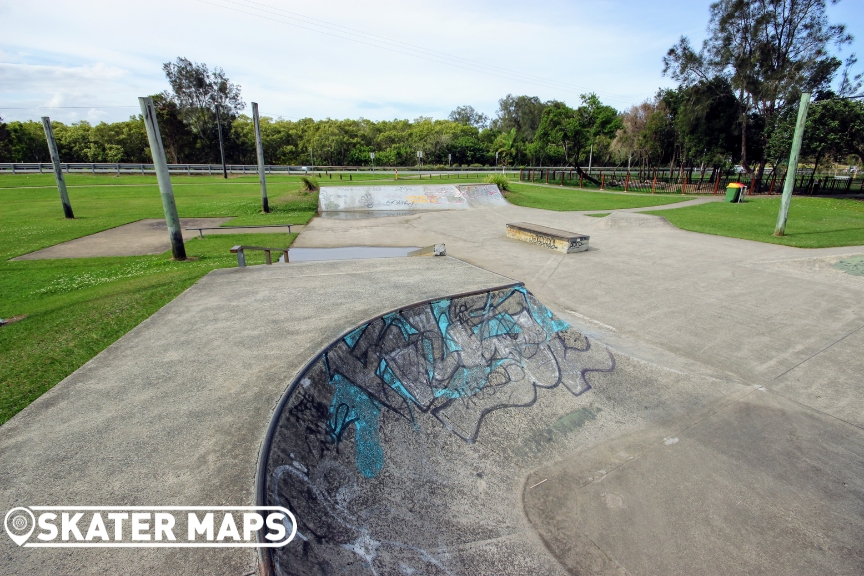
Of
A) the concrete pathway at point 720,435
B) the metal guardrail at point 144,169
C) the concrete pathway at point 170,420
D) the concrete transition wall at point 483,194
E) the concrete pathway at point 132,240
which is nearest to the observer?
the concrete pathway at point 170,420

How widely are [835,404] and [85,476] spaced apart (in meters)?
8.73

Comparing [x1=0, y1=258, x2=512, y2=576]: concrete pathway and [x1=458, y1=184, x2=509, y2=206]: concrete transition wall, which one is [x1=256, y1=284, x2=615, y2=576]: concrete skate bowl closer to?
[x1=0, y1=258, x2=512, y2=576]: concrete pathway

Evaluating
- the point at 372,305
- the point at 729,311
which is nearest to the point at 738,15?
the point at 729,311

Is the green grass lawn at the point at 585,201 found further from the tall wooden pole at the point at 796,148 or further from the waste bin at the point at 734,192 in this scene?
the tall wooden pole at the point at 796,148

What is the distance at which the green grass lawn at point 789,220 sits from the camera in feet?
50.2

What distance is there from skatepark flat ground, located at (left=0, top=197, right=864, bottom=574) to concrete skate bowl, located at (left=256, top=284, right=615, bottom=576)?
0.12 metres

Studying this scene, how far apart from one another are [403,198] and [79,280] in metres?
17.6

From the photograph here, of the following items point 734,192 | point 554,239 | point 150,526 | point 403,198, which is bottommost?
point 150,526

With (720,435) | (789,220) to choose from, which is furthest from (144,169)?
(789,220)

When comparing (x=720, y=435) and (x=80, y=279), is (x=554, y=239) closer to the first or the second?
(x=720, y=435)

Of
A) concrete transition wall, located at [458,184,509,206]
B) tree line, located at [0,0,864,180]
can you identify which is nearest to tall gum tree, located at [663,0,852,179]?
tree line, located at [0,0,864,180]

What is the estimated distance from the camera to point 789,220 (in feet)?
65.9

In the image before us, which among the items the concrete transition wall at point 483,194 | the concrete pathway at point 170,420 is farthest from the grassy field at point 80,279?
the concrete transition wall at point 483,194

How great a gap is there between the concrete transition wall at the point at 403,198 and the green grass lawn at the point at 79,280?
1.35 meters
